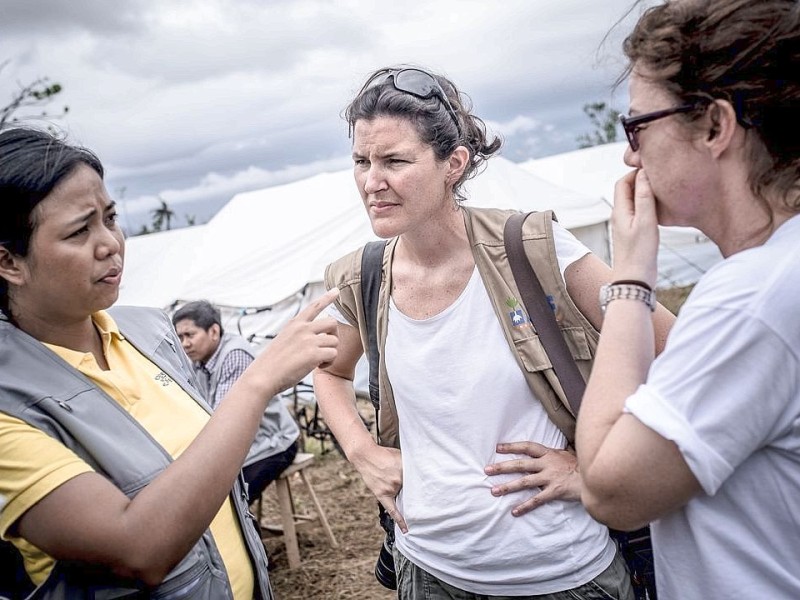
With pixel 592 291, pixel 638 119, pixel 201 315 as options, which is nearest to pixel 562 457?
pixel 592 291

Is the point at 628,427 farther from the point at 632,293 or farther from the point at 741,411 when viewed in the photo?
the point at 632,293

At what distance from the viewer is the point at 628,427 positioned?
1171 millimetres

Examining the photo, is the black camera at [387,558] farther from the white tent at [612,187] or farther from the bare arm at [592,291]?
the white tent at [612,187]

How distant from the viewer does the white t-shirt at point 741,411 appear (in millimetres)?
1095

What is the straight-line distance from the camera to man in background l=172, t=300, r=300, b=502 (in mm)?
5668

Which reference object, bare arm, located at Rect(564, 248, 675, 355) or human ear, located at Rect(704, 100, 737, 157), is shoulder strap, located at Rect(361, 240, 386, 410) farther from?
human ear, located at Rect(704, 100, 737, 157)

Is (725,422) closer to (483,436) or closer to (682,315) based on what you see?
(682,315)

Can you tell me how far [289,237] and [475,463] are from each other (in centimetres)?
1111

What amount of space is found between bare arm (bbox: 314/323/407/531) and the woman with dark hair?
470 mm

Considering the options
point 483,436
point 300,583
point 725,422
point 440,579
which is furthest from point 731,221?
point 300,583

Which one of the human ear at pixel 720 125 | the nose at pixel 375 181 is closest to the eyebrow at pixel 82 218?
the nose at pixel 375 181

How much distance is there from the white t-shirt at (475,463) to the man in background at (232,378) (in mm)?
3713

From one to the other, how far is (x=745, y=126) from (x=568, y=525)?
1210 millimetres

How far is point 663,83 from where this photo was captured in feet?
4.32
